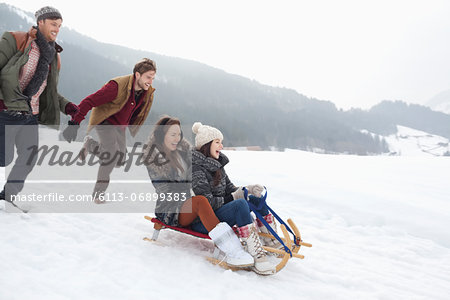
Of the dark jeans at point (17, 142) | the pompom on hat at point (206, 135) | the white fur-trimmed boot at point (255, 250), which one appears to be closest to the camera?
the white fur-trimmed boot at point (255, 250)

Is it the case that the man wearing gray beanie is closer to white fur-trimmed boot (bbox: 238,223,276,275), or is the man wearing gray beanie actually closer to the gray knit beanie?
the gray knit beanie

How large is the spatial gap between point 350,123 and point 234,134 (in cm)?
9230

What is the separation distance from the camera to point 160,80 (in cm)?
9431

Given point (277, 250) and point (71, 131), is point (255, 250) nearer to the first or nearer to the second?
point (277, 250)

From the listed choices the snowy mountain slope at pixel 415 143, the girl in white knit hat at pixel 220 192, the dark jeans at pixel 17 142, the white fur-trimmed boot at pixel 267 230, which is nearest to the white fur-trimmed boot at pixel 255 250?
the girl in white knit hat at pixel 220 192

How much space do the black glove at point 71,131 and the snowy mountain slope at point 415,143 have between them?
147 meters

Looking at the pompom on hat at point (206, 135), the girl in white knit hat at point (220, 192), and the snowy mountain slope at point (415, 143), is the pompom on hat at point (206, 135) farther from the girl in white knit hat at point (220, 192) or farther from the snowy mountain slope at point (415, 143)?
the snowy mountain slope at point (415, 143)

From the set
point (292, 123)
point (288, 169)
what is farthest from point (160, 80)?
point (288, 169)

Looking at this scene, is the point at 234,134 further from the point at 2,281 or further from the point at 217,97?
the point at 2,281

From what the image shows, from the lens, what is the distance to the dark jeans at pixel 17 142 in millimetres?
2922

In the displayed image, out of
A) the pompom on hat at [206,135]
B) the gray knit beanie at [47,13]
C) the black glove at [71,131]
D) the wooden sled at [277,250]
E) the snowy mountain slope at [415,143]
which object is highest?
the snowy mountain slope at [415,143]

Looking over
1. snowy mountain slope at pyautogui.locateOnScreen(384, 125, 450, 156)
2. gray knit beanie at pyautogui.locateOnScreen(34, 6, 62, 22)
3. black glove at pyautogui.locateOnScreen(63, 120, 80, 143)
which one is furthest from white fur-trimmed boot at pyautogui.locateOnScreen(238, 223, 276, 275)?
snowy mountain slope at pyautogui.locateOnScreen(384, 125, 450, 156)

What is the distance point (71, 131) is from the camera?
3.42 meters

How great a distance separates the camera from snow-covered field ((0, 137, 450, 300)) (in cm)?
216
